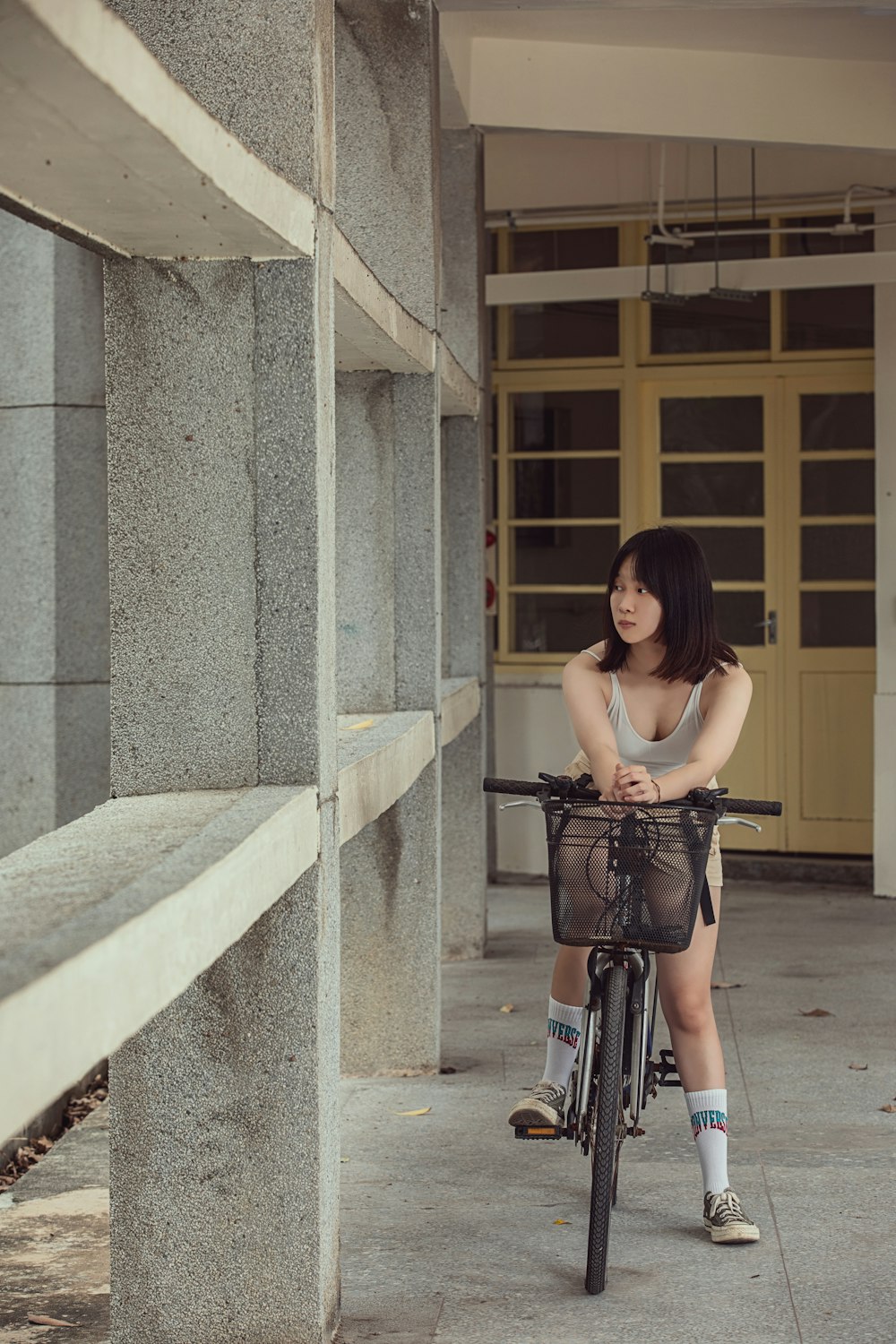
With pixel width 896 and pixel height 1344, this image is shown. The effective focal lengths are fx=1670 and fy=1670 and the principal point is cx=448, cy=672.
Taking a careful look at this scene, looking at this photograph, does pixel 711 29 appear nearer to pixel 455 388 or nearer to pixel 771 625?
pixel 455 388

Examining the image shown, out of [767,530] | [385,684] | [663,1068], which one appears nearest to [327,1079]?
[663,1068]

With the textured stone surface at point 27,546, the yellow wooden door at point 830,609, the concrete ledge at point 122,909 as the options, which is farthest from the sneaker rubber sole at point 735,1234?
the yellow wooden door at point 830,609

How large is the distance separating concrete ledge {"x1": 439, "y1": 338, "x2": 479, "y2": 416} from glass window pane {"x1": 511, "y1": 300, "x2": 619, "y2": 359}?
2688 millimetres

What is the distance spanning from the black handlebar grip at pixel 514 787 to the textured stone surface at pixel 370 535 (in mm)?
1788

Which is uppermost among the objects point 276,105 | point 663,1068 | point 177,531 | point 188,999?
point 276,105

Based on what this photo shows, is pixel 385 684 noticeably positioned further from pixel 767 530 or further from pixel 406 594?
pixel 767 530

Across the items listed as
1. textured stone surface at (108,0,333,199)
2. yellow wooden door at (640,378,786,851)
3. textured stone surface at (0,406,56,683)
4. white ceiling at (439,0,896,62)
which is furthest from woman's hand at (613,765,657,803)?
yellow wooden door at (640,378,786,851)

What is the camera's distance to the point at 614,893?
386 cm

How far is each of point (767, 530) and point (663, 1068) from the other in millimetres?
6374

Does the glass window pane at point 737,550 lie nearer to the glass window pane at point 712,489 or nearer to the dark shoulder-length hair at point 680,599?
the glass window pane at point 712,489

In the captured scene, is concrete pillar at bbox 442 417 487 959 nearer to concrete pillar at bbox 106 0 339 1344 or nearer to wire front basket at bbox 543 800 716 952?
wire front basket at bbox 543 800 716 952

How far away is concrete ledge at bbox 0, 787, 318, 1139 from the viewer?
172 centimetres

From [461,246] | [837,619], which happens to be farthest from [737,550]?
[461,246]

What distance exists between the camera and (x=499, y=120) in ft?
26.7
